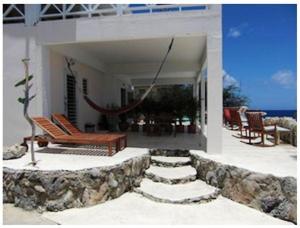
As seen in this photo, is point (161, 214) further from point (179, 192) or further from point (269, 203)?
point (269, 203)

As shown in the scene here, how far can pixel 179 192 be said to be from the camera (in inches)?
218

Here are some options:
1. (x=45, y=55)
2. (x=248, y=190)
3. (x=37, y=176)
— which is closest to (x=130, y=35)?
(x=45, y=55)

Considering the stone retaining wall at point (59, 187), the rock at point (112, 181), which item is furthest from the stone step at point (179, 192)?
the stone retaining wall at point (59, 187)

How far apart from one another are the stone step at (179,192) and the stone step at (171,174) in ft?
0.32

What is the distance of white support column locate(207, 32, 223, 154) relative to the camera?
21.7ft

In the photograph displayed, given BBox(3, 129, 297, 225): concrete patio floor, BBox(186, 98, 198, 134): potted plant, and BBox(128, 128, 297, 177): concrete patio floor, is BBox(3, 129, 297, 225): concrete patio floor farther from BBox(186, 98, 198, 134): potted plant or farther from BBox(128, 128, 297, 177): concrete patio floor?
BBox(186, 98, 198, 134): potted plant

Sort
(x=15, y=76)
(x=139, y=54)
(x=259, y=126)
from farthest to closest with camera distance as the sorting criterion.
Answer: (x=139, y=54)
(x=259, y=126)
(x=15, y=76)

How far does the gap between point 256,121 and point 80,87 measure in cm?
655

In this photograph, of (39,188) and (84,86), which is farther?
(84,86)

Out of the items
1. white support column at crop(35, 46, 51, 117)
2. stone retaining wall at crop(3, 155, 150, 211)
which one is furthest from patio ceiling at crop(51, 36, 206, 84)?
stone retaining wall at crop(3, 155, 150, 211)

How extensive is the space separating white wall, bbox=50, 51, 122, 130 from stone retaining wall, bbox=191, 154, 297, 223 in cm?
544

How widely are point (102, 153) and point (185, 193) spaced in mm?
2396

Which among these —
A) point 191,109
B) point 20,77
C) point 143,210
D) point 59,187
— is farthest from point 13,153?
point 191,109

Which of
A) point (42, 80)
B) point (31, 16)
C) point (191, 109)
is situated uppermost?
point (31, 16)
